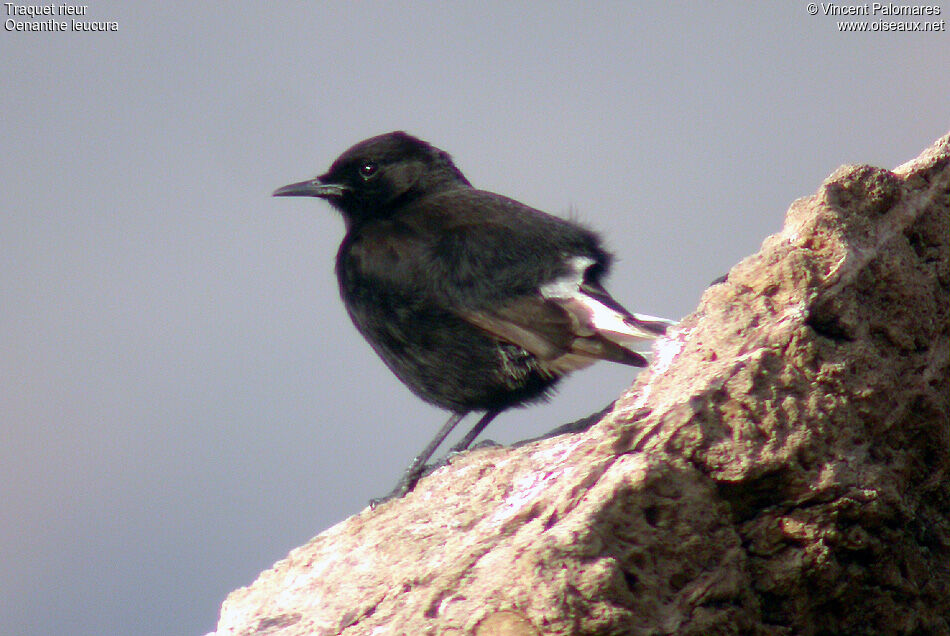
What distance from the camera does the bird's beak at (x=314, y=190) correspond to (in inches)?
316

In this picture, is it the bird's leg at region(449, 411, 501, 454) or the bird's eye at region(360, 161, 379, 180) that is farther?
the bird's eye at region(360, 161, 379, 180)

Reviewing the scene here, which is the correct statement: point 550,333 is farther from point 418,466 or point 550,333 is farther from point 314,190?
point 314,190

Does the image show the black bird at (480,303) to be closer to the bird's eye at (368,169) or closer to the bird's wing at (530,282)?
the bird's wing at (530,282)

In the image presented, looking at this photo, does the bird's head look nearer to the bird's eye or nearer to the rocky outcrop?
the bird's eye

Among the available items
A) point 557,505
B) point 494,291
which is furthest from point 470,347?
point 557,505

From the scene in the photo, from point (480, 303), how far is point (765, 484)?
2659mm

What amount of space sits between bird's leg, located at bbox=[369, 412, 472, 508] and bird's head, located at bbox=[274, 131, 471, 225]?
167 cm

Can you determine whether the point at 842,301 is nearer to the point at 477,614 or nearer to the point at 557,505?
the point at 557,505

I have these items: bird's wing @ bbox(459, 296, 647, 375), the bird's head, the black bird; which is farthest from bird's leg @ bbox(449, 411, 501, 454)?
the bird's head

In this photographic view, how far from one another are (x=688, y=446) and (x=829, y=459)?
0.50 m

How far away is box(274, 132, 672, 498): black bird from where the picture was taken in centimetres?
609

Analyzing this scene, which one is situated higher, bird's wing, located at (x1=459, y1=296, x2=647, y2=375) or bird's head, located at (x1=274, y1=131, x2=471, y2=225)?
bird's head, located at (x1=274, y1=131, x2=471, y2=225)

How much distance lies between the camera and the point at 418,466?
21.5 feet

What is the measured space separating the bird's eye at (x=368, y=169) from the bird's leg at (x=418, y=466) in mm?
1993
